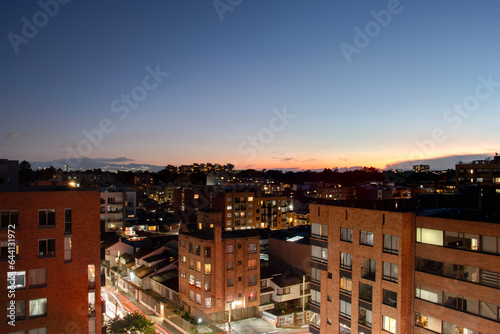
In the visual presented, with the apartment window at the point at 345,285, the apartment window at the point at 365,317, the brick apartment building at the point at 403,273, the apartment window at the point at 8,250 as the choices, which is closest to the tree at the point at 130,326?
the apartment window at the point at 8,250

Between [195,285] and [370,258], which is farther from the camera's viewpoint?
[195,285]

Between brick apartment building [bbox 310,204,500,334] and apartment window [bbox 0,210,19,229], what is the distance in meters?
20.9

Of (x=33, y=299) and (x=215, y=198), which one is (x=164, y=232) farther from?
(x=33, y=299)

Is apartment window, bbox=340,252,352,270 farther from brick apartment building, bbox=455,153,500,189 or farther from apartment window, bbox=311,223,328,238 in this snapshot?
brick apartment building, bbox=455,153,500,189

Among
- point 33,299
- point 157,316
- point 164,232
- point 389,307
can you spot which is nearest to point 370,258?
point 389,307

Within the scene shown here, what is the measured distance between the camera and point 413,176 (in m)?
190

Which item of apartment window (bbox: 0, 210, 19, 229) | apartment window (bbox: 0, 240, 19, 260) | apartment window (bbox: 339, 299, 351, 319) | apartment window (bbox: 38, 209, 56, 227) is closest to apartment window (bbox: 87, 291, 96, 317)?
apartment window (bbox: 0, 240, 19, 260)

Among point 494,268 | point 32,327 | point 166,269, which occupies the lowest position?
point 166,269

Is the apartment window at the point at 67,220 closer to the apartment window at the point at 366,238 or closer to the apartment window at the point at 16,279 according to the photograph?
the apartment window at the point at 16,279

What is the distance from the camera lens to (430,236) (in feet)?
73.6

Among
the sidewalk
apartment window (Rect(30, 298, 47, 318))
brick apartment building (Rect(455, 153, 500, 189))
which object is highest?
brick apartment building (Rect(455, 153, 500, 189))

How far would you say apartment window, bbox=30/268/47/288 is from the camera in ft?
68.0

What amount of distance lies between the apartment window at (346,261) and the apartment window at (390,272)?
2835mm

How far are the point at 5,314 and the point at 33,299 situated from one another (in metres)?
1.48
